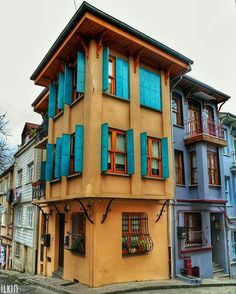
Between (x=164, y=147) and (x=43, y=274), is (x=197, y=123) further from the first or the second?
(x=43, y=274)

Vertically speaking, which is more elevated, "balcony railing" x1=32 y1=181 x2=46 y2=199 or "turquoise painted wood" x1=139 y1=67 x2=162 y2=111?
"turquoise painted wood" x1=139 y1=67 x2=162 y2=111

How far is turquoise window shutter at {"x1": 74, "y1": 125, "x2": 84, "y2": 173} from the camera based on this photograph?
35.8ft

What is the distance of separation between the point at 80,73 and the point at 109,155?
11.6ft

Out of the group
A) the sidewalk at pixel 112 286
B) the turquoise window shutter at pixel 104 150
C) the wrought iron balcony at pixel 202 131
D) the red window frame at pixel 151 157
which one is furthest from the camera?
the wrought iron balcony at pixel 202 131

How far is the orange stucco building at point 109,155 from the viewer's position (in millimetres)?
10828

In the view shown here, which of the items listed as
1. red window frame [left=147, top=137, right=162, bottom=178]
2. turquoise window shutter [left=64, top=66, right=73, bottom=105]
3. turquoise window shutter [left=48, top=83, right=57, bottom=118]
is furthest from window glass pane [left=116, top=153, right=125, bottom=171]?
turquoise window shutter [left=48, top=83, right=57, bottom=118]

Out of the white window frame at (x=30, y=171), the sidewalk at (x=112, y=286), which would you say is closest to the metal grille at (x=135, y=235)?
the sidewalk at (x=112, y=286)

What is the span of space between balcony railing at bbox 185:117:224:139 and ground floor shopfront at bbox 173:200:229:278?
13.0ft

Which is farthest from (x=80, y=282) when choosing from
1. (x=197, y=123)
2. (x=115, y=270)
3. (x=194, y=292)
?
(x=197, y=123)

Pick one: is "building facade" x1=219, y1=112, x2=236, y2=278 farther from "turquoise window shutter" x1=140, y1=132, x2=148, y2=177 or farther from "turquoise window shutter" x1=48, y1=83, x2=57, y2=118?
"turquoise window shutter" x1=48, y1=83, x2=57, y2=118

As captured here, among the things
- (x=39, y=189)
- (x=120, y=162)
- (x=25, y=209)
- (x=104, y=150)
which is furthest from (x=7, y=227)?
(x=104, y=150)

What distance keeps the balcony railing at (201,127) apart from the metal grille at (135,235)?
242 inches

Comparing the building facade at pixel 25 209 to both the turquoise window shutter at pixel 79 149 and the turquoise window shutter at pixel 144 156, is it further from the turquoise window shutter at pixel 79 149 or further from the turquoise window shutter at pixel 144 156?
the turquoise window shutter at pixel 144 156

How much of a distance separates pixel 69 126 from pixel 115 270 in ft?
20.7
